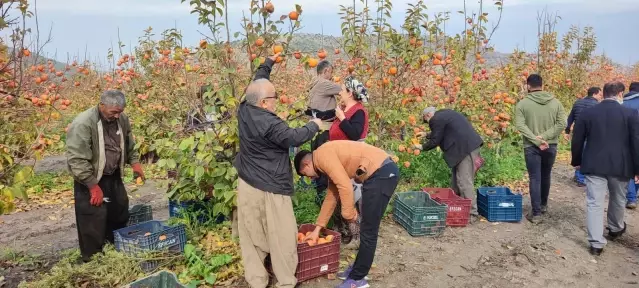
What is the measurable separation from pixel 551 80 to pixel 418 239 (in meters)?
8.49

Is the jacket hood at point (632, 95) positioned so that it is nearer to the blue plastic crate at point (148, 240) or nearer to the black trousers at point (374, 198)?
the black trousers at point (374, 198)

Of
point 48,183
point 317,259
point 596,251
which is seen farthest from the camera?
point 48,183

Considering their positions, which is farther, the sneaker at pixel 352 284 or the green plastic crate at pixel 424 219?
the green plastic crate at pixel 424 219

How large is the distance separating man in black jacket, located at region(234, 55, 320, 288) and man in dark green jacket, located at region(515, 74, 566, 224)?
3549 mm

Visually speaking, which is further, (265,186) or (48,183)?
(48,183)

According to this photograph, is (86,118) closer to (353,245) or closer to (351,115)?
(351,115)

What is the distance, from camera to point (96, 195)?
4.25 metres

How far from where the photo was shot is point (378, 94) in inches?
259

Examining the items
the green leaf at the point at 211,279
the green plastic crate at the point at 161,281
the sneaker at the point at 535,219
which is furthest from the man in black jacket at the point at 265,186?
the sneaker at the point at 535,219

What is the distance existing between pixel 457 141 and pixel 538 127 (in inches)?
44.0

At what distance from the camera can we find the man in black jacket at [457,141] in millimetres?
5816

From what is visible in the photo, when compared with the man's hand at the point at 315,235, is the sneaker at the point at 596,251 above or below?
below

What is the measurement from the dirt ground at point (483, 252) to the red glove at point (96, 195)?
1138 mm

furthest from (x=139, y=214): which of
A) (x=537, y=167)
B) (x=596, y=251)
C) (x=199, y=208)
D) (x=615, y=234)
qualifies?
(x=615, y=234)
